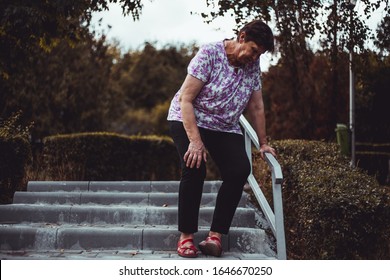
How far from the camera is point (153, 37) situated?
32375 millimetres

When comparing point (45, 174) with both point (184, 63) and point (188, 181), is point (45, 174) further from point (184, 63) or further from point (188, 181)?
point (184, 63)

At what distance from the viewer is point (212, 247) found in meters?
3.40

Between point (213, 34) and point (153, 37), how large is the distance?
25.1 metres

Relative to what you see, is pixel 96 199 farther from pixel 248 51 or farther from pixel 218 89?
pixel 248 51

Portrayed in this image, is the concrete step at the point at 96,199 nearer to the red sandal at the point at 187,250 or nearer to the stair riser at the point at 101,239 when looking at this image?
the stair riser at the point at 101,239

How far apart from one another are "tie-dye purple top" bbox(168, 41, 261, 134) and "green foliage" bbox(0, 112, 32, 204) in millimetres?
1966

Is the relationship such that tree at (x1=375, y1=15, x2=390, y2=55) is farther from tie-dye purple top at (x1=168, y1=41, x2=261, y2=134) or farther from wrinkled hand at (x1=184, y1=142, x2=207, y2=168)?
wrinkled hand at (x1=184, y1=142, x2=207, y2=168)

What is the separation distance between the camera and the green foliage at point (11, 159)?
4.63 meters

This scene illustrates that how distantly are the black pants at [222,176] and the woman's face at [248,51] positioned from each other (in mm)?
536

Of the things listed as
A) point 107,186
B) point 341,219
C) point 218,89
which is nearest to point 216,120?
point 218,89

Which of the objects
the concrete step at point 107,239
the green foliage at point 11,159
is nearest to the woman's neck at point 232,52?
the concrete step at point 107,239

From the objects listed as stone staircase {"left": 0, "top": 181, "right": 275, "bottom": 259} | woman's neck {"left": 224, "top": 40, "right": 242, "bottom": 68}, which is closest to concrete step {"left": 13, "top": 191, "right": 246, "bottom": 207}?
stone staircase {"left": 0, "top": 181, "right": 275, "bottom": 259}

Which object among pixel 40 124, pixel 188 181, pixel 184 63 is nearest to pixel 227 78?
pixel 188 181
